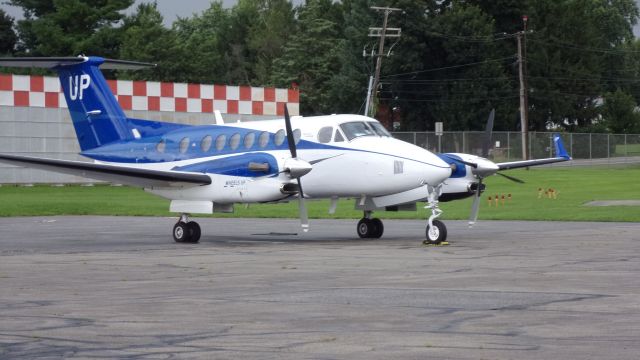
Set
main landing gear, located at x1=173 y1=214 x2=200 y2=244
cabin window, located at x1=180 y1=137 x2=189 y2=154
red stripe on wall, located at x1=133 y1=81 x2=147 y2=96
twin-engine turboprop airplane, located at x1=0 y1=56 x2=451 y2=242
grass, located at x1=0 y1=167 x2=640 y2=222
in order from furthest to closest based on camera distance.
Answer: red stripe on wall, located at x1=133 y1=81 x2=147 y2=96 < grass, located at x1=0 y1=167 x2=640 y2=222 < cabin window, located at x1=180 y1=137 x2=189 y2=154 < main landing gear, located at x1=173 y1=214 x2=200 y2=244 < twin-engine turboprop airplane, located at x1=0 y1=56 x2=451 y2=242

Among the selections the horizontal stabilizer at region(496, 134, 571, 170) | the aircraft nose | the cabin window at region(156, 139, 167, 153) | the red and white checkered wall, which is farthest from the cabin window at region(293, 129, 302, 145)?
the red and white checkered wall

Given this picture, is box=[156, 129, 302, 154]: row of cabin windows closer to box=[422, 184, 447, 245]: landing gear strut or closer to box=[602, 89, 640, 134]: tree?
box=[422, 184, 447, 245]: landing gear strut

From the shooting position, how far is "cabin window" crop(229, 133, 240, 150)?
79.3 ft

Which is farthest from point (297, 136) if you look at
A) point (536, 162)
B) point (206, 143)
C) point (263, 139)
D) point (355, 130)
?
point (536, 162)

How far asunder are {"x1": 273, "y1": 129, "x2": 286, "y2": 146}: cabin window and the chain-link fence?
44552mm

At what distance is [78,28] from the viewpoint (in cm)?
9075

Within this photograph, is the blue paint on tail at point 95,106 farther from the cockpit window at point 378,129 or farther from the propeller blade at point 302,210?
the cockpit window at point 378,129

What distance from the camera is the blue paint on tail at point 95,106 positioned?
2656 centimetres

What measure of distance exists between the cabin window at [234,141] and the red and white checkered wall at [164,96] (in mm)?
23785

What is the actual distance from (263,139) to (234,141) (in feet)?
2.82

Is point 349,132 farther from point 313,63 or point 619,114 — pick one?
point 313,63

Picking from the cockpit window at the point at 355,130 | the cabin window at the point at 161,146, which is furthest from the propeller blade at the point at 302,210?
the cabin window at the point at 161,146

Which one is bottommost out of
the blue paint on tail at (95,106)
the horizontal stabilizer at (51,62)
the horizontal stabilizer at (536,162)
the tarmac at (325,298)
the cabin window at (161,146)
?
the tarmac at (325,298)

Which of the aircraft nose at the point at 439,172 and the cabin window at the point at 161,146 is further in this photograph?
the cabin window at the point at 161,146
